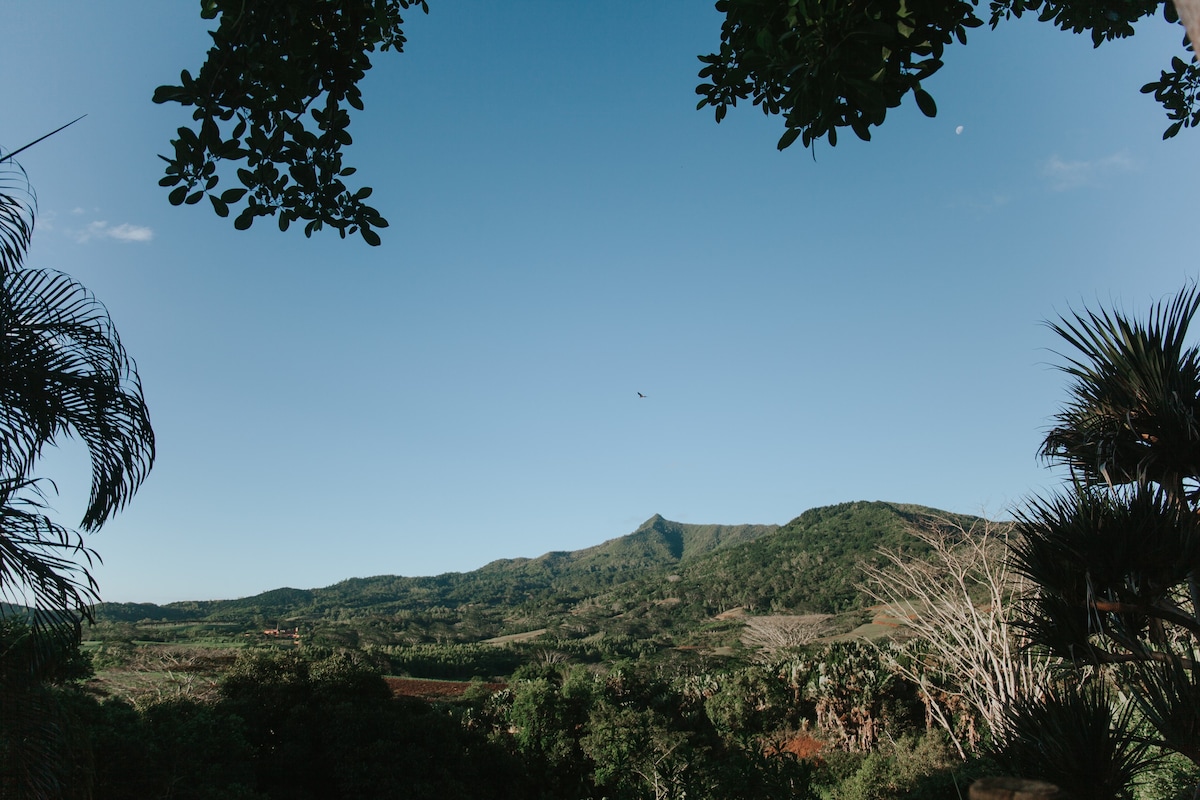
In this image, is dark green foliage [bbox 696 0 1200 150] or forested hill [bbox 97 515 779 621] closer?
dark green foliage [bbox 696 0 1200 150]

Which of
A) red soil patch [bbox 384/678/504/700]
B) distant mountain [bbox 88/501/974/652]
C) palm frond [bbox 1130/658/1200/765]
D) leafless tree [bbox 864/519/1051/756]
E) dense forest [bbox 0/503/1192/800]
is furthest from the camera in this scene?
distant mountain [bbox 88/501/974/652]

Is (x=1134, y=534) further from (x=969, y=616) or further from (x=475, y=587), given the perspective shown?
(x=475, y=587)

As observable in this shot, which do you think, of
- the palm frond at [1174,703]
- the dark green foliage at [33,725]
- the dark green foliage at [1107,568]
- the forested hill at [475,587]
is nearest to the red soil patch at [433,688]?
the dark green foliage at [33,725]

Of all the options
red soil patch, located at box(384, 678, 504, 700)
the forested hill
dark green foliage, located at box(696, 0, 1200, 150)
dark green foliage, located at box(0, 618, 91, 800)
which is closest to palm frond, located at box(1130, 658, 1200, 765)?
dark green foliage, located at box(696, 0, 1200, 150)

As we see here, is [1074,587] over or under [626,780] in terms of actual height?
over

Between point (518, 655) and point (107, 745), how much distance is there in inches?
2096

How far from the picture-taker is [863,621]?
54.8 m

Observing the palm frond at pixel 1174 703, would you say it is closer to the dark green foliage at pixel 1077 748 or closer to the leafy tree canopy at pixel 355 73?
the dark green foliage at pixel 1077 748

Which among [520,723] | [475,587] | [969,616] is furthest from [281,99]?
[475,587]

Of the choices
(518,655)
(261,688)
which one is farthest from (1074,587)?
(518,655)

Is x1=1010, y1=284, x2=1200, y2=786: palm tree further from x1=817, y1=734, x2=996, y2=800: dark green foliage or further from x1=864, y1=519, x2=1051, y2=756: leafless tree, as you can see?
x1=817, y1=734, x2=996, y2=800: dark green foliage

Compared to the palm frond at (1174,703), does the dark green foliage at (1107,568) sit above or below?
above

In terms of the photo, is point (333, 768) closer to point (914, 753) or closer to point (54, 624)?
point (54, 624)

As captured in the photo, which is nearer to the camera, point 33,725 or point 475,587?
point 33,725
